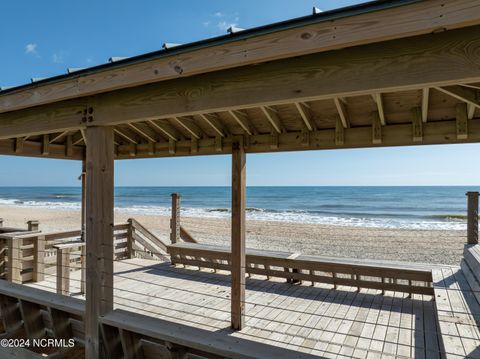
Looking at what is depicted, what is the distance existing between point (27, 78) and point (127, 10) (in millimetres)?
4175

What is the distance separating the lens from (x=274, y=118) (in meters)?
3.14

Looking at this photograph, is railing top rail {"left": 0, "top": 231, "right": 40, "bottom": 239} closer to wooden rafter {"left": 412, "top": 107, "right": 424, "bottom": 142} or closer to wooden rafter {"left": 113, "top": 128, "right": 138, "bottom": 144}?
wooden rafter {"left": 113, "top": 128, "right": 138, "bottom": 144}

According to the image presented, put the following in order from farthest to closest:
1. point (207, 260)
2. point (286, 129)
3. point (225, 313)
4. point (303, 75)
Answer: point (207, 260), point (225, 313), point (286, 129), point (303, 75)

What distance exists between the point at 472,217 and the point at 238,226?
137 inches

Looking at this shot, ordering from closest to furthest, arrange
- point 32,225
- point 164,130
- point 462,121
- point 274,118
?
1. point 462,121
2. point 274,118
3. point 164,130
4. point 32,225

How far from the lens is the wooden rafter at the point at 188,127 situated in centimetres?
351

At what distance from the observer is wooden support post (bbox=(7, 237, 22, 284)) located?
454 centimetres

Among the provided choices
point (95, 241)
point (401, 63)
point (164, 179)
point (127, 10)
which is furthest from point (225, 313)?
point (164, 179)

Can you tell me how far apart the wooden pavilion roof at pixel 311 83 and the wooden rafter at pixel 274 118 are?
17mm

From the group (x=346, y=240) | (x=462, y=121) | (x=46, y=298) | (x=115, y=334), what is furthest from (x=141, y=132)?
(x=346, y=240)

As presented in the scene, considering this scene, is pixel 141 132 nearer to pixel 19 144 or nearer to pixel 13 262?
pixel 19 144

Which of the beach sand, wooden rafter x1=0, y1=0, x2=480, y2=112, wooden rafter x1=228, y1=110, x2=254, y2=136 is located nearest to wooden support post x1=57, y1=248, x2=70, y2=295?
wooden rafter x1=0, y1=0, x2=480, y2=112

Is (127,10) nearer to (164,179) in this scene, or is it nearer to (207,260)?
(207,260)

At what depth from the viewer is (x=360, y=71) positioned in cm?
133
